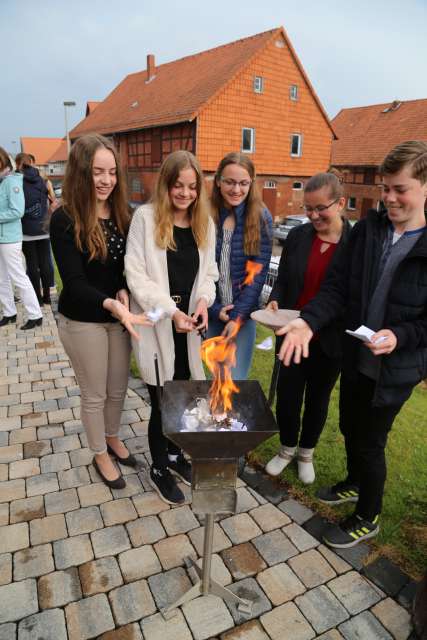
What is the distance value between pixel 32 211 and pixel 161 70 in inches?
1023

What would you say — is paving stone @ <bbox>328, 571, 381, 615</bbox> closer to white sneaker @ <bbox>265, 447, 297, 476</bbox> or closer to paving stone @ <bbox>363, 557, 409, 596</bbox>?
paving stone @ <bbox>363, 557, 409, 596</bbox>

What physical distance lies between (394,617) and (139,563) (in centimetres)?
139

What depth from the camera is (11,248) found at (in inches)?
221

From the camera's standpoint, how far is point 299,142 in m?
24.5

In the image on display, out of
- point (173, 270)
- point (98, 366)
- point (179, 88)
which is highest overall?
point (179, 88)

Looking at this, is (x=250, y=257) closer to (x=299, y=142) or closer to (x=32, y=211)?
(x=32, y=211)

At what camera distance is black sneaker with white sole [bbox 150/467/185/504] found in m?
2.90

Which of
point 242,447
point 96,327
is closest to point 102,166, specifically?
point 96,327

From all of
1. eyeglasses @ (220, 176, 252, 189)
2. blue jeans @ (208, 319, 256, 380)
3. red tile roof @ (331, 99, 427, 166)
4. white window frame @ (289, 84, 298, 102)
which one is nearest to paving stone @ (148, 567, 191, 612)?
blue jeans @ (208, 319, 256, 380)

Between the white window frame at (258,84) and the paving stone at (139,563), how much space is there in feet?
76.8

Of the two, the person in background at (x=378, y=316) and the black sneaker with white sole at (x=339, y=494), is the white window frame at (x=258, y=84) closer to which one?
the person in background at (x=378, y=316)

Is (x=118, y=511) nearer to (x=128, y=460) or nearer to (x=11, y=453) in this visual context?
(x=128, y=460)

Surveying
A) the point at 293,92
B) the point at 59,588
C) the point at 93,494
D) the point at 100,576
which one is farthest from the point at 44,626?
the point at 293,92

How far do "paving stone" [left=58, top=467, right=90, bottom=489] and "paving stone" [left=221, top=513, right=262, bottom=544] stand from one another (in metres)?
1.06
